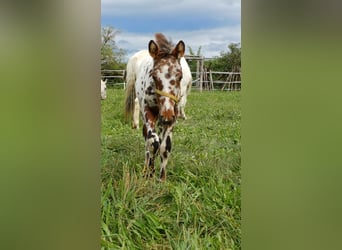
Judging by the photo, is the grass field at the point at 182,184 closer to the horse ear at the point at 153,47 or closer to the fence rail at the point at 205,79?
the fence rail at the point at 205,79

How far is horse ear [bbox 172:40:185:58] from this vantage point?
2.19m

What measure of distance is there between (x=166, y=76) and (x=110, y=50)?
317 mm

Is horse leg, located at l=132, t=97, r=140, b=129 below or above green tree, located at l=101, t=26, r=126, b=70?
below

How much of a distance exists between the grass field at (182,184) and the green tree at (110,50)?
0.14 meters

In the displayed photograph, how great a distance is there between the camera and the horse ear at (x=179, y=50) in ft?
7.18

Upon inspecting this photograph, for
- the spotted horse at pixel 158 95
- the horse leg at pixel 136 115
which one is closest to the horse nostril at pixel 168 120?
the spotted horse at pixel 158 95

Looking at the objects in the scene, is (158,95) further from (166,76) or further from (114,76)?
(114,76)

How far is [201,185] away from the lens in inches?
86.0

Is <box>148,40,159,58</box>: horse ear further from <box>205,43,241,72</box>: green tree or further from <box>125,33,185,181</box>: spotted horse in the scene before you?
<box>205,43,241,72</box>: green tree

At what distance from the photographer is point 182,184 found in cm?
220

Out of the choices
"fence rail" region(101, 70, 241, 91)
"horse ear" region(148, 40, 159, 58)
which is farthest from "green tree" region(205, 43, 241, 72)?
"horse ear" region(148, 40, 159, 58)
